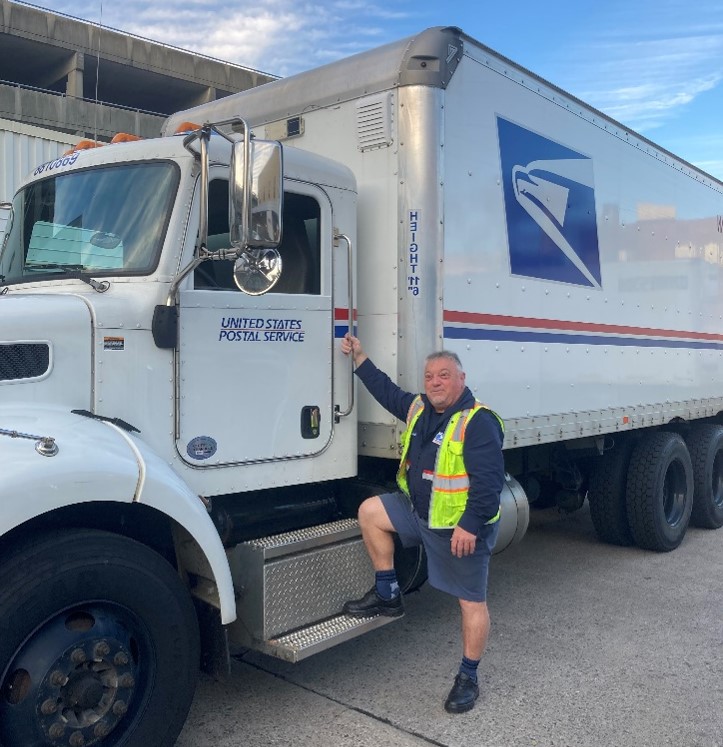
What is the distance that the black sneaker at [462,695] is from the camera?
3.76 m

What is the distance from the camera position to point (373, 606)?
3.87 metres

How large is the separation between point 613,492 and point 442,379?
3.57m

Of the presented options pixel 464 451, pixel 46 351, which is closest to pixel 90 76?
pixel 46 351

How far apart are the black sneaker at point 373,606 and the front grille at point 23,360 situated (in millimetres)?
1810

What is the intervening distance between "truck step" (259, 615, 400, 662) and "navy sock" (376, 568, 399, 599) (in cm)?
11

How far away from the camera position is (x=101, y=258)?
11.4 ft

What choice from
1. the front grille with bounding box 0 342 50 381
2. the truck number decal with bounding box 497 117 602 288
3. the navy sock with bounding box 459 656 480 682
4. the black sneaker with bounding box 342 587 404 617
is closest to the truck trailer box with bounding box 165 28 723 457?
the truck number decal with bounding box 497 117 602 288

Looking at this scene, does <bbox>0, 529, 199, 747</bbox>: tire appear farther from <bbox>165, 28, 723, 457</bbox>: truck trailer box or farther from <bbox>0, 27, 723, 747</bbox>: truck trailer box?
<bbox>165, 28, 723, 457</bbox>: truck trailer box

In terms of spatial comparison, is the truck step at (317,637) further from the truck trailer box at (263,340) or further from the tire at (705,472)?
the tire at (705,472)

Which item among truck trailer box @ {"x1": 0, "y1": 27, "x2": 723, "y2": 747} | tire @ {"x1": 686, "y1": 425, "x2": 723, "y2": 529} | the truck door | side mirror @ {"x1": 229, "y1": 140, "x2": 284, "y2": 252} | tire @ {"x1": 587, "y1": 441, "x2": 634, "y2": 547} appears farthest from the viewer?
tire @ {"x1": 686, "y1": 425, "x2": 723, "y2": 529}

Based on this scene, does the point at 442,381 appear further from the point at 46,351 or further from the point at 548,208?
the point at 548,208

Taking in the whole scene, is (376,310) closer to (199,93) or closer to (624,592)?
(624,592)

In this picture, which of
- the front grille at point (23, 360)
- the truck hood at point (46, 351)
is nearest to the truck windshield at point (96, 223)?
the truck hood at point (46, 351)

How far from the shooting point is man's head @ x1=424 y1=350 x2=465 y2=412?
382 centimetres
